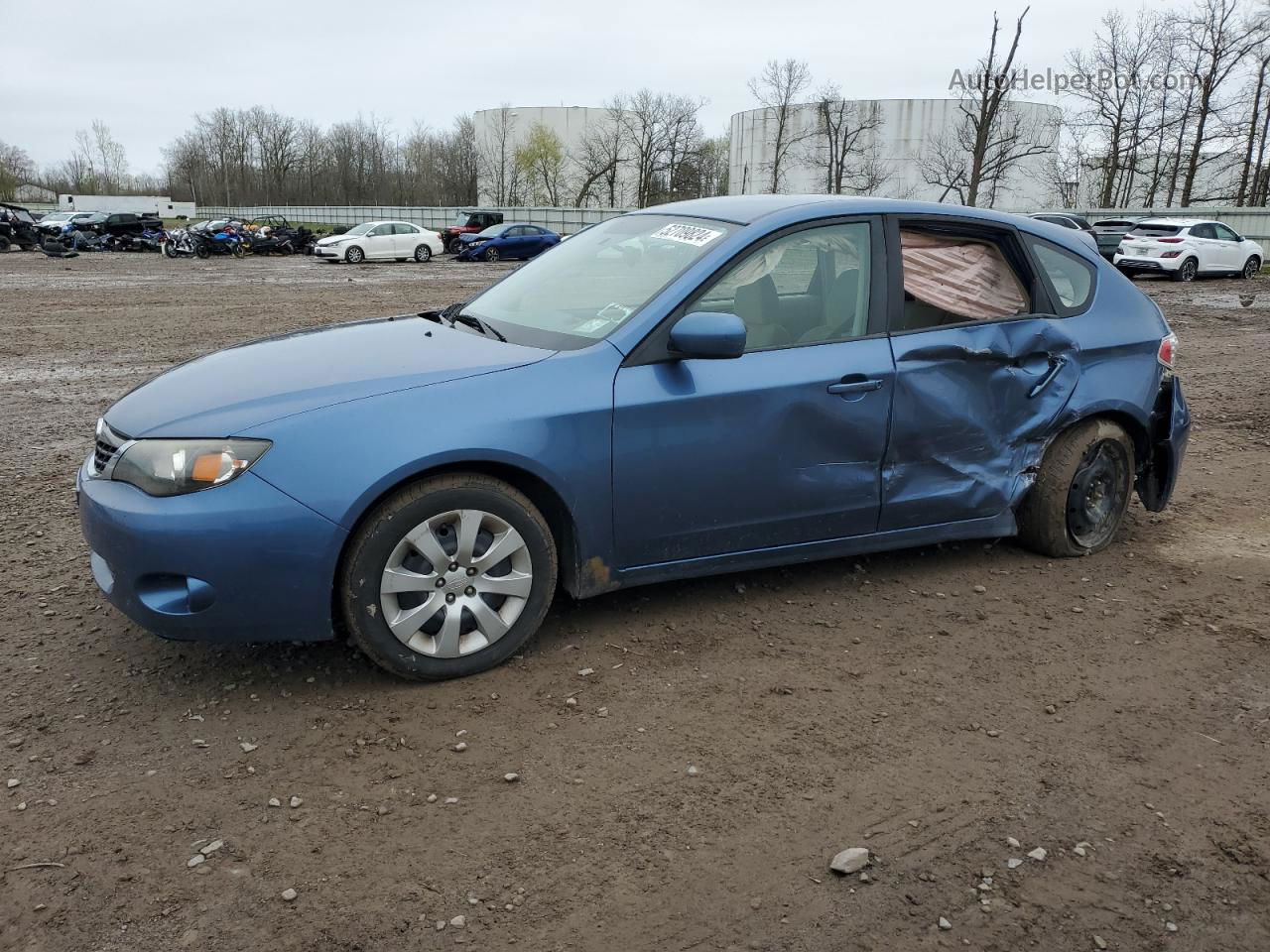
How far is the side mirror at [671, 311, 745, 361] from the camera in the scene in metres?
3.77

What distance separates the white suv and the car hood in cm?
2554

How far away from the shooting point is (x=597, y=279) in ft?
14.5

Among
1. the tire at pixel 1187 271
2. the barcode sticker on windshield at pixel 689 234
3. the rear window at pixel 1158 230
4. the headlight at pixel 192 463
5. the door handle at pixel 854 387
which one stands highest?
the rear window at pixel 1158 230

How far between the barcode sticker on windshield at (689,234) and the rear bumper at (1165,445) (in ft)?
Answer: 7.95

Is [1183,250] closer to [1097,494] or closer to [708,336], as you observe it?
[1097,494]

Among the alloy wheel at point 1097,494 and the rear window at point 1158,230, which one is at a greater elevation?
the rear window at point 1158,230

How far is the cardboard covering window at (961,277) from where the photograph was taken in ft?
14.9

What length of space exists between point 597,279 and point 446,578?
1522 millimetres

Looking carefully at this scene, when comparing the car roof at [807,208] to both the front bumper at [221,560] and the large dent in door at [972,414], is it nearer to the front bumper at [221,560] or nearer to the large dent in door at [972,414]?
the large dent in door at [972,414]

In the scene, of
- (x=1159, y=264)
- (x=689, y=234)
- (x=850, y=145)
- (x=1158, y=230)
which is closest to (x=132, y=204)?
(x=850, y=145)

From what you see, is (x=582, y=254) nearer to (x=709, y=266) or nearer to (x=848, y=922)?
(x=709, y=266)

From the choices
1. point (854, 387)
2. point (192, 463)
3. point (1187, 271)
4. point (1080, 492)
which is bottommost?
point (1080, 492)

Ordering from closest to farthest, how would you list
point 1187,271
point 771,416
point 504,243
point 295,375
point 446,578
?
1. point 446,578
2. point 295,375
3. point 771,416
4. point 1187,271
5. point 504,243

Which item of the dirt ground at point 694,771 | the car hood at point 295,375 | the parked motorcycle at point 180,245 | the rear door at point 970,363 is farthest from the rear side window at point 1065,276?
the parked motorcycle at point 180,245
